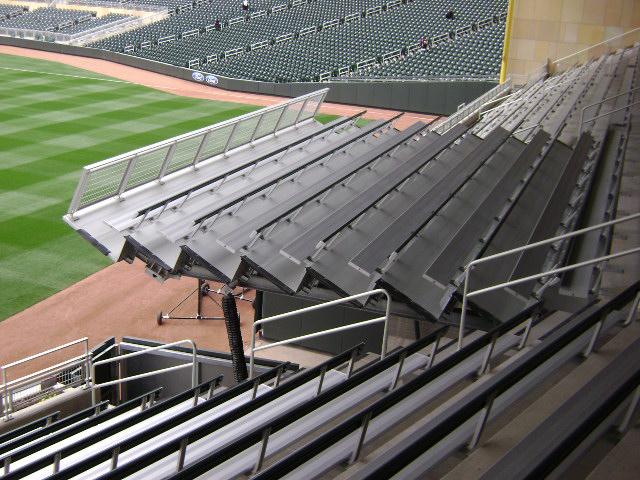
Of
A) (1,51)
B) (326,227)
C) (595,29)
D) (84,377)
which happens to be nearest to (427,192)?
(326,227)

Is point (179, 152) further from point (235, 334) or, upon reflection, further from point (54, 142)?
point (54, 142)

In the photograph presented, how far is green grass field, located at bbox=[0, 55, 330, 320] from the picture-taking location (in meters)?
13.6

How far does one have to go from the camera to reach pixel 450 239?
7.48 metres

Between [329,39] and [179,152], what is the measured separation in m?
25.7

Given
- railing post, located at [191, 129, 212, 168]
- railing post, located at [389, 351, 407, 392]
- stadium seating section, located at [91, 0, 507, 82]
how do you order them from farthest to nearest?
1. stadium seating section, located at [91, 0, 507, 82]
2. railing post, located at [191, 129, 212, 168]
3. railing post, located at [389, 351, 407, 392]

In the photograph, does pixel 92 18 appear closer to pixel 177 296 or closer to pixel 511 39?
pixel 511 39

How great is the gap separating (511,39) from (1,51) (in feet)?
89.1

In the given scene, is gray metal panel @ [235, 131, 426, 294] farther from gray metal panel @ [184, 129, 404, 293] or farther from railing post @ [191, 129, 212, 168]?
railing post @ [191, 129, 212, 168]

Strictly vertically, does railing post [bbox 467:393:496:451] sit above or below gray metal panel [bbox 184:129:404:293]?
above

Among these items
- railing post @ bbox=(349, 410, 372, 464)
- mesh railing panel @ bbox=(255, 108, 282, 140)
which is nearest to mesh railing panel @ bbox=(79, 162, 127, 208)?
mesh railing panel @ bbox=(255, 108, 282, 140)

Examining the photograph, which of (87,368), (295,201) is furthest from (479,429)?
(87,368)

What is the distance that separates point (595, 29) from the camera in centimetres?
2217

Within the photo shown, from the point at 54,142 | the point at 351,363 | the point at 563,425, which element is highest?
the point at 563,425

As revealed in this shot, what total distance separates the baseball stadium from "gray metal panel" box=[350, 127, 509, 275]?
1.5 inches
